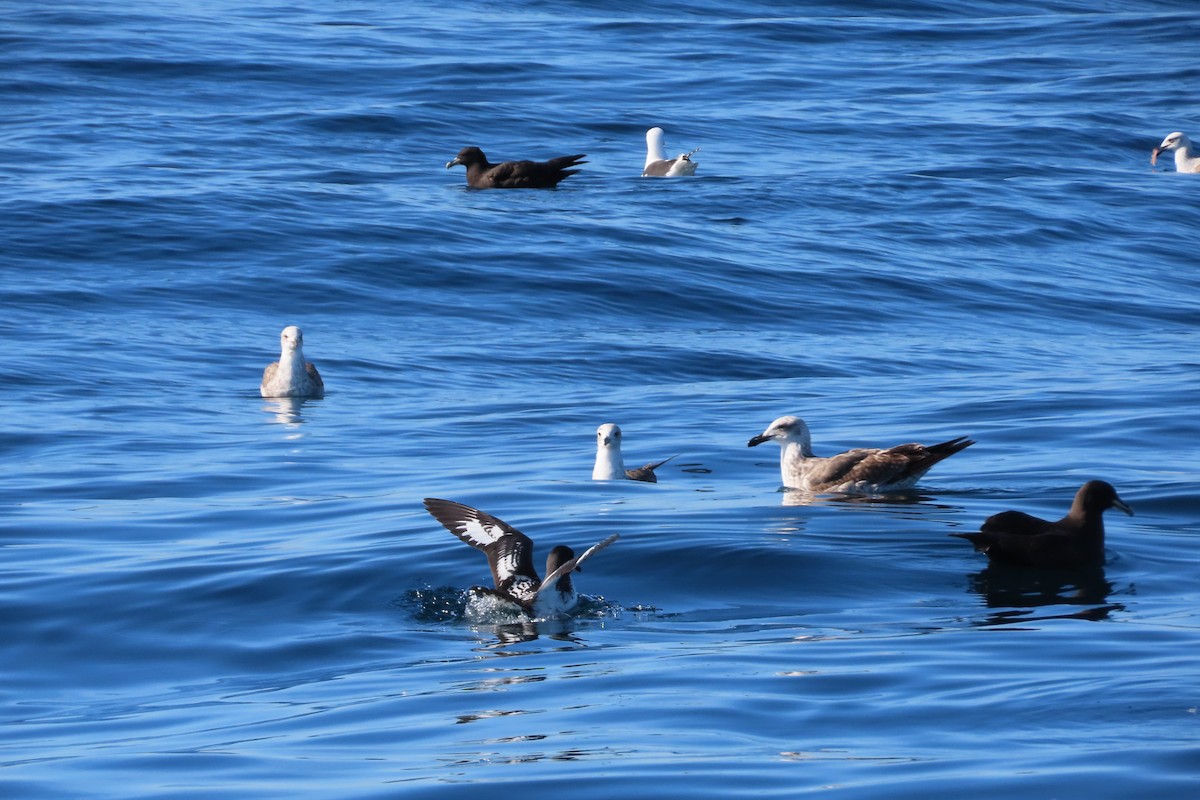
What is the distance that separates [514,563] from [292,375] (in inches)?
397

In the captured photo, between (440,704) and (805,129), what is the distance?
33.1 meters

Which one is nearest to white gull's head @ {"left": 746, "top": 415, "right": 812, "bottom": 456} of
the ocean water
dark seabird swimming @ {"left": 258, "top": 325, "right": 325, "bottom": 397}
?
the ocean water

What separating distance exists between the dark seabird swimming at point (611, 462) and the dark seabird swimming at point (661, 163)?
1980cm

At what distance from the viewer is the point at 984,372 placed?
69.2ft

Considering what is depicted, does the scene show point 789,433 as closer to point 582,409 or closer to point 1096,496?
point 1096,496

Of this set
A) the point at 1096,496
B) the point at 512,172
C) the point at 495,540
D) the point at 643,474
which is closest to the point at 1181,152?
the point at 512,172

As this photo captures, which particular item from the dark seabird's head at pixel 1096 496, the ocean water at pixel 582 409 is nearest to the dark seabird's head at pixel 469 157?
the ocean water at pixel 582 409

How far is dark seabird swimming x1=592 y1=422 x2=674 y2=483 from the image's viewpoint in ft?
47.3

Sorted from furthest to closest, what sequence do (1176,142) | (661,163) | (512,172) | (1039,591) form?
(1176,142) < (661,163) < (512,172) < (1039,591)

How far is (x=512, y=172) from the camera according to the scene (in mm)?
34406

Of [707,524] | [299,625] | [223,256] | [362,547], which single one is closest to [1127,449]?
[707,524]

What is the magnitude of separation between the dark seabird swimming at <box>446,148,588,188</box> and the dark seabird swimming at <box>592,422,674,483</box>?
2017 centimetres

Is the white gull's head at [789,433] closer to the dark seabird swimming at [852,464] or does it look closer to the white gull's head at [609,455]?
the dark seabird swimming at [852,464]

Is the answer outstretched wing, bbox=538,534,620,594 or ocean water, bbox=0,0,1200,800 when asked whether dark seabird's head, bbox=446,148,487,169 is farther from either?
outstretched wing, bbox=538,534,620,594
